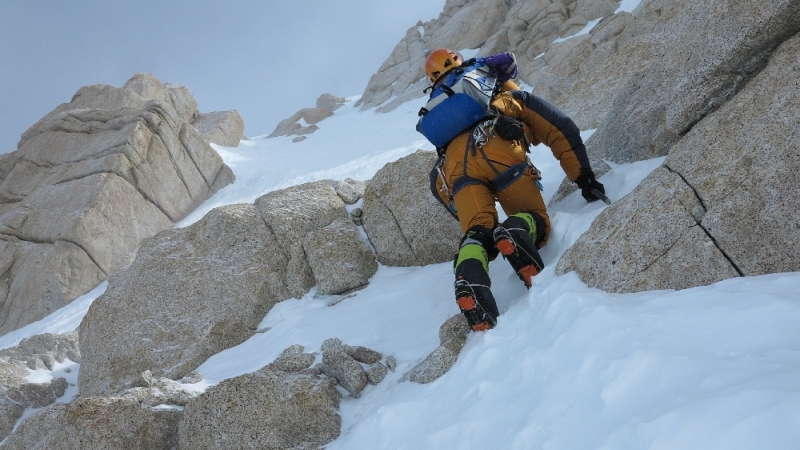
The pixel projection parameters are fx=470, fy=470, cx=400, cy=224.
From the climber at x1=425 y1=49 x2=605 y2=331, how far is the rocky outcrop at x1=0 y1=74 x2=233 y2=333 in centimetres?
2370

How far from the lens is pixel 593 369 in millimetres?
3348

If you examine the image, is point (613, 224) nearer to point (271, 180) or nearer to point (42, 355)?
point (42, 355)

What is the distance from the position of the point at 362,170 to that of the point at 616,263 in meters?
22.3

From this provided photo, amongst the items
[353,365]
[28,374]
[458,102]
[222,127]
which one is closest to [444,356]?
[353,365]

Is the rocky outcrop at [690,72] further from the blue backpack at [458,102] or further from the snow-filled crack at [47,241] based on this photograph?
the snow-filled crack at [47,241]

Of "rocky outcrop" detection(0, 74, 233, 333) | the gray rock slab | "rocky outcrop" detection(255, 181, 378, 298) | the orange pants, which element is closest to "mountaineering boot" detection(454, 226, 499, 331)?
the orange pants

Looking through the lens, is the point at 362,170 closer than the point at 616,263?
No

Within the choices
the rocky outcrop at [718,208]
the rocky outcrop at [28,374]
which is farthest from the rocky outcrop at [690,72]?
the rocky outcrop at [28,374]

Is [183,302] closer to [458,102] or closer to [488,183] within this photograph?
[488,183]

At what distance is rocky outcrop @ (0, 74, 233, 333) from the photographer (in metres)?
23.6

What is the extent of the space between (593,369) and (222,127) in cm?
4880

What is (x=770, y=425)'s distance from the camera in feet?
6.98

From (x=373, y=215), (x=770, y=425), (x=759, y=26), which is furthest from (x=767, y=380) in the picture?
(x=373, y=215)

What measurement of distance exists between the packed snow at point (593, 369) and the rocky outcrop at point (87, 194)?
20890 mm
